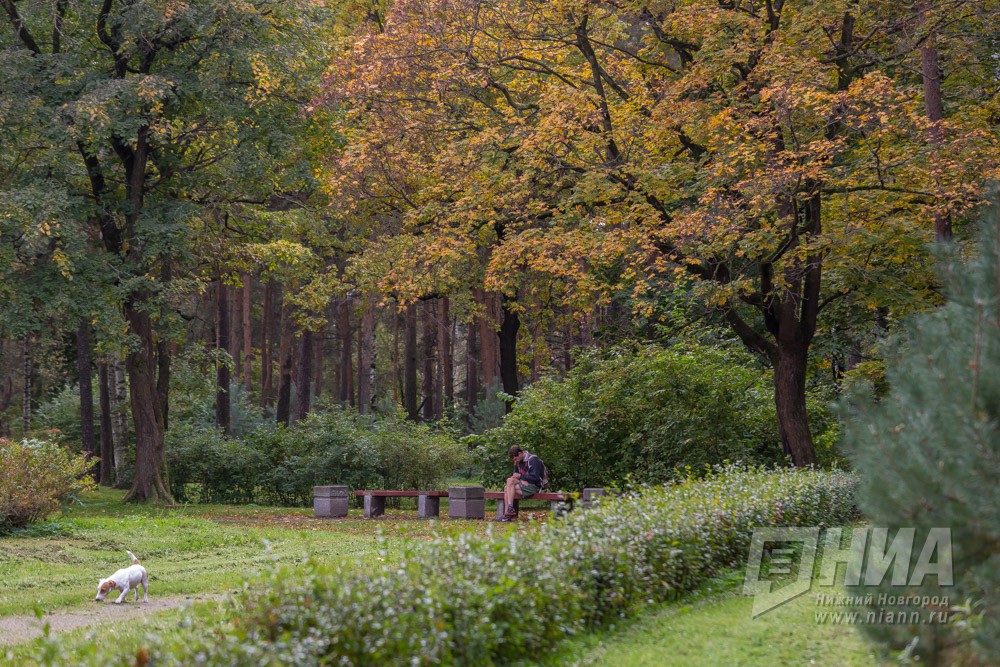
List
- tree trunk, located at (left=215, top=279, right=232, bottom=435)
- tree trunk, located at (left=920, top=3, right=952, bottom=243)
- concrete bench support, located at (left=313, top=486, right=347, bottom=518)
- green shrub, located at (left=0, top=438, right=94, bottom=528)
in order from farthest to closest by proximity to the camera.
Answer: tree trunk, located at (left=215, top=279, right=232, bottom=435), concrete bench support, located at (left=313, top=486, right=347, bottom=518), green shrub, located at (left=0, top=438, right=94, bottom=528), tree trunk, located at (left=920, top=3, right=952, bottom=243)

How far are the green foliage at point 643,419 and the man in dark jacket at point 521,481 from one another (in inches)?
89.2

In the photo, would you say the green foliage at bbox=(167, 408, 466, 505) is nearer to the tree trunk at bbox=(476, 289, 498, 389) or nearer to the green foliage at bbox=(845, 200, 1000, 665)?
the tree trunk at bbox=(476, 289, 498, 389)

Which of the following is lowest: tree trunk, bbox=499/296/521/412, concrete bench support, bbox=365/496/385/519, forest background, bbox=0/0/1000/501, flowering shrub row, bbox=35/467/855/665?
concrete bench support, bbox=365/496/385/519

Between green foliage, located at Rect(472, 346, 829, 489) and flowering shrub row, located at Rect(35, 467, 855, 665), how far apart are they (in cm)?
931

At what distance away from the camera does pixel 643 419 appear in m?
20.0

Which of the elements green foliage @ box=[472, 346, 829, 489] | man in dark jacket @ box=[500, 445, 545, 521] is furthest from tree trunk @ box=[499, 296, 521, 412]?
man in dark jacket @ box=[500, 445, 545, 521]

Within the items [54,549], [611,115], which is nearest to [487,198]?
[611,115]

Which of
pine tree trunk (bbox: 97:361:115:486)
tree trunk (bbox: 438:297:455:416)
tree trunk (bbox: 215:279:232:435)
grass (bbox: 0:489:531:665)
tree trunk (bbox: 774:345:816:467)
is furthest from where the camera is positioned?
tree trunk (bbox: 438:297:455:416)

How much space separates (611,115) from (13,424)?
110 feet

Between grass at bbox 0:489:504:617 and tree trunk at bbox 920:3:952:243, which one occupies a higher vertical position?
tree trunk at bbox 920:3:952:243

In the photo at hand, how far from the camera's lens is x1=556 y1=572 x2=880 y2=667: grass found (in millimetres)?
6148

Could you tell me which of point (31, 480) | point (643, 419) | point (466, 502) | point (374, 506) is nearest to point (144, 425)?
point (374, 506)

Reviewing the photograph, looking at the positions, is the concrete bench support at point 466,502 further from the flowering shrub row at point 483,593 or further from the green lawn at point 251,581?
the flowering shrub row at point 483,593

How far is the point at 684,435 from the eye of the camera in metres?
18.8
